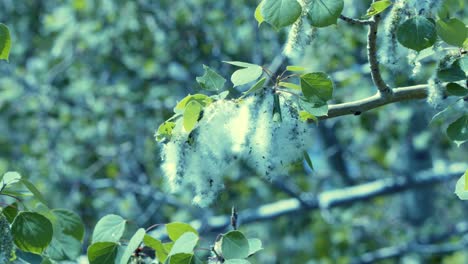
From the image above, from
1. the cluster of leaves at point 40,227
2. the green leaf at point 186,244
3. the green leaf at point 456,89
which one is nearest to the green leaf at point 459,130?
the green leaf at point 456,89

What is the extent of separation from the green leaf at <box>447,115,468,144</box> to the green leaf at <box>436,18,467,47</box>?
143mm

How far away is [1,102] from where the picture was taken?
500 cm

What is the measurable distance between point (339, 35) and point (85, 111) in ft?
6.13

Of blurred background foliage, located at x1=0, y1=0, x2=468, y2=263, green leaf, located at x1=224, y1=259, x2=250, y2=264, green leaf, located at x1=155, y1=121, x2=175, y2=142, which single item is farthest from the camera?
blurred background foliage, located at x1=0, y1=0, x2=468, y2=263

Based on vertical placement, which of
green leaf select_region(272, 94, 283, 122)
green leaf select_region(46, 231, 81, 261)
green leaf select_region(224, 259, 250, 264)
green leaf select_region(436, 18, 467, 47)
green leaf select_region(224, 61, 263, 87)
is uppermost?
green leaf select_region(436, 18, 467, 47)

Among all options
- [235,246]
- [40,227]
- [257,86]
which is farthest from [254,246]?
[40,227]

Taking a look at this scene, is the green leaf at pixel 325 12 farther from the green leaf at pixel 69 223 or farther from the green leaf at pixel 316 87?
the green leaf at pixel 69 223

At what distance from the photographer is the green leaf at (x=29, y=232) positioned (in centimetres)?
142

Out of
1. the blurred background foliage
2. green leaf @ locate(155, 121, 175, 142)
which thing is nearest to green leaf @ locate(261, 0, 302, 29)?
green leaf @ locate(155, 121, 175, 142)

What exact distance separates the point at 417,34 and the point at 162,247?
0.64 metres

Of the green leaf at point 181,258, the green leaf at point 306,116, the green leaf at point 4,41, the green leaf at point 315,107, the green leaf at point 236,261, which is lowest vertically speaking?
the green leaf at point 181,258

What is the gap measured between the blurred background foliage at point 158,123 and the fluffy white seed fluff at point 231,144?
2771 millimetres

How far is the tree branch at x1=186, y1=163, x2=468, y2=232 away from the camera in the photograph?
3.54 m

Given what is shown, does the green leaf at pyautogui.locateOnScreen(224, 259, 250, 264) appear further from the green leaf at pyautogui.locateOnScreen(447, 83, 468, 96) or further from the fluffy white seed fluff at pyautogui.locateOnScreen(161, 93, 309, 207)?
the green leaf at pyautogui.locateOnScreen(447, 83, 468, 96)
